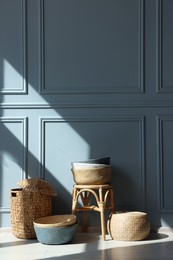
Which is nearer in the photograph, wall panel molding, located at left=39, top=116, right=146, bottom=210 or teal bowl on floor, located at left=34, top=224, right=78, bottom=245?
teal bowl on floor, located at left=34, top=224, right=78, bottom=245

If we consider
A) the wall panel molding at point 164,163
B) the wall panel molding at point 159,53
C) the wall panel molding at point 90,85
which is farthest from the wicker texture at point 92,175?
the wall panel molding at point 159,53

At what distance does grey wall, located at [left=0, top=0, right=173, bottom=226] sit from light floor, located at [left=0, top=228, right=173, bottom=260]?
1.16 feet

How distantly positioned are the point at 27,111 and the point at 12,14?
2.68 feet

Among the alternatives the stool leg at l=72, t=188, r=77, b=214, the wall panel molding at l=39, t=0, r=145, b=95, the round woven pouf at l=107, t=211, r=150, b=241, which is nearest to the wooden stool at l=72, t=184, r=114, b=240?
the stool leg at l=72, t=188, r=77, b=214

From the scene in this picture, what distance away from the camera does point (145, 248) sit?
2.96m

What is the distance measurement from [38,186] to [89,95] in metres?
0.86

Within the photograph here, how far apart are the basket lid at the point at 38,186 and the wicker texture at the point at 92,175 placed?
8.7 inches

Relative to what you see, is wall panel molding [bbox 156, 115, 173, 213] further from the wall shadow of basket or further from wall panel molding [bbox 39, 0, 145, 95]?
the wall shadow of basket

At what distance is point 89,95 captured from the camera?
141 inches

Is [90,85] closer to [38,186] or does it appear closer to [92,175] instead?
[92,175]

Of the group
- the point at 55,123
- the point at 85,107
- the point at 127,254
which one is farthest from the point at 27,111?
the point at 127,254

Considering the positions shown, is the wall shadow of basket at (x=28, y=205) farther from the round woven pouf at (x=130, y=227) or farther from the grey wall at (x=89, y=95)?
the round woven pouf at (x=130, y=227)

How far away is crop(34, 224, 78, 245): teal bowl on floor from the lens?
305cm

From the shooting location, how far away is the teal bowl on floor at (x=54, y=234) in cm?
305
